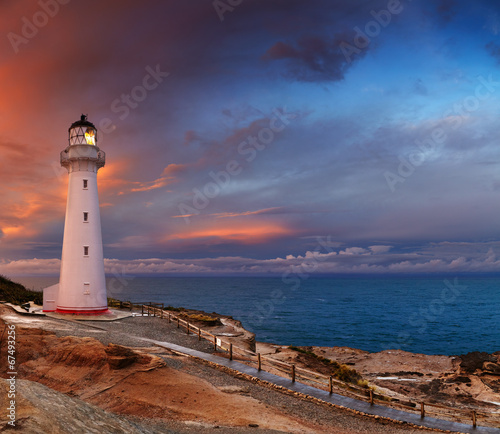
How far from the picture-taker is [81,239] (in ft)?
97.9

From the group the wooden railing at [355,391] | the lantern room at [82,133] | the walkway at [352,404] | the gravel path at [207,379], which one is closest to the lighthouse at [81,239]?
the lantern room at [82,133]

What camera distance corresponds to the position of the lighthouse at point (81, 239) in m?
29.7

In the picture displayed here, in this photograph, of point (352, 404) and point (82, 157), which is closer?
point (352, 404)

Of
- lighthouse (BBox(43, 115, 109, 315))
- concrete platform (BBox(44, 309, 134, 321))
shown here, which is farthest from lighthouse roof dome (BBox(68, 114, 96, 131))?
concrete platform (BBox(44, 309, 134, 321))

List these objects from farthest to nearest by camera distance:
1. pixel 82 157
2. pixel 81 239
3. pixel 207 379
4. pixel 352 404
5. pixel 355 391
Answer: pixel 82 157
pixel 81 239
pixel 355 391
pixel 207 379
pixel 352 404

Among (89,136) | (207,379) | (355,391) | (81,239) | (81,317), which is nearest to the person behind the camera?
(207,379)

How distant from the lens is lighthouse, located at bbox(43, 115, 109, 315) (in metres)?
29.7

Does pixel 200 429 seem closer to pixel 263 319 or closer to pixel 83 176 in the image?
pixel 83 176

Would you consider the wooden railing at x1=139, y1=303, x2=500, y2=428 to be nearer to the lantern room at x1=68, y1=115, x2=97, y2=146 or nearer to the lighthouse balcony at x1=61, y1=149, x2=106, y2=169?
the lighthouse balcony at x1=61, y1=149, x2=106, y2=169

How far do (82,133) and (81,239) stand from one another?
893 centimetres

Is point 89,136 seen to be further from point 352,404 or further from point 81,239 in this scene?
point 352,404

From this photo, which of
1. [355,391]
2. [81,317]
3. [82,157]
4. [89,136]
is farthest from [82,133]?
[355,391]

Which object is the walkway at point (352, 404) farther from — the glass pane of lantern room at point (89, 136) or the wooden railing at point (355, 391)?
the glass pane of lantern room at point (89, 136)

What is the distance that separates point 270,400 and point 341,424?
9.58 feet
